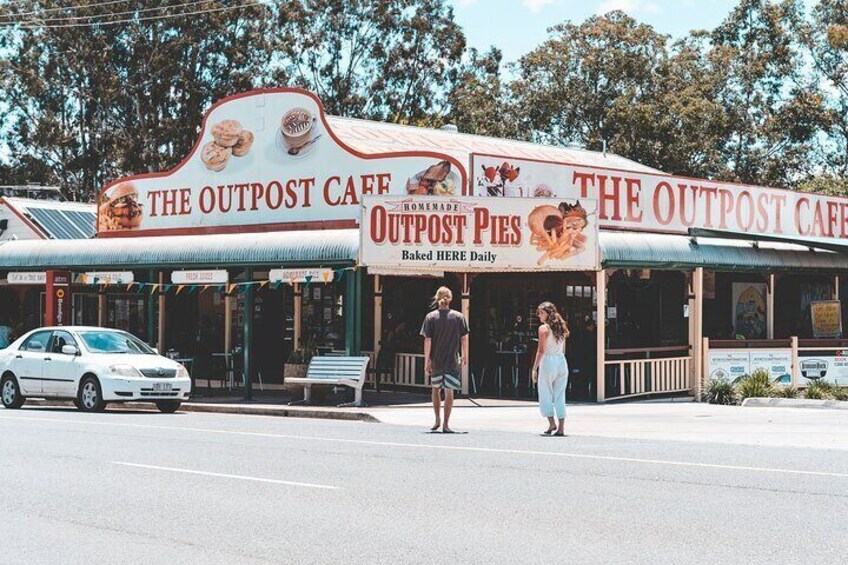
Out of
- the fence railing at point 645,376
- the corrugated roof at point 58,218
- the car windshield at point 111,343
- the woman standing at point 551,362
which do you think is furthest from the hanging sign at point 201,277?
the woman standing at point 551,362

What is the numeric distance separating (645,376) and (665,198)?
4.24 m

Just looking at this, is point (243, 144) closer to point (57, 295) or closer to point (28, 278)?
point (57, 295)

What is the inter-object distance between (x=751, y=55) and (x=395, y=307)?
31.1m

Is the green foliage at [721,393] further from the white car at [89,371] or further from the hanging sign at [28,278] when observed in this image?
the hanging sign at [28,278]

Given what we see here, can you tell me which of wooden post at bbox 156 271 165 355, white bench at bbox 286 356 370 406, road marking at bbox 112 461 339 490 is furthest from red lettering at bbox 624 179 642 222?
road marking at bbox 112 461 339 490

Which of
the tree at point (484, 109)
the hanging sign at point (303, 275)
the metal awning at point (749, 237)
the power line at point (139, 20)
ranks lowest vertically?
the hanging sign at point (303, 275)

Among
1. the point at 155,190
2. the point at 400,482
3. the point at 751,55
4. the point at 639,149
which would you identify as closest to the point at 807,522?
the point at 400,482

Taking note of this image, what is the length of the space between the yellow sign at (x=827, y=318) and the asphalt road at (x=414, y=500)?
1433 cm

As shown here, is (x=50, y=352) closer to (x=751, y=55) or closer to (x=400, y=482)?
(x=400, y=482)

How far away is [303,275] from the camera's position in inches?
930

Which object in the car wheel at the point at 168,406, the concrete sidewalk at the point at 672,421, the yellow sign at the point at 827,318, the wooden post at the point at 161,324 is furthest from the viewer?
the wooden post at the point at 161,324

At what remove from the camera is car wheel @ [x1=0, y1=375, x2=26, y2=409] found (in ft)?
74.3

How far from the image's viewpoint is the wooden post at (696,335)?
80.7 ft

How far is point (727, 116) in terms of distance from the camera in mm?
50469
